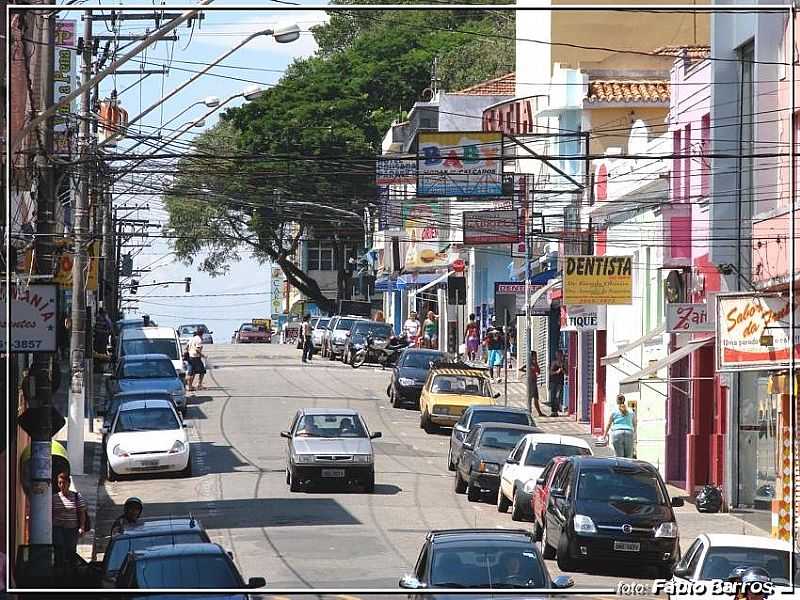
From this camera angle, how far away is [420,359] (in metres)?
48.7

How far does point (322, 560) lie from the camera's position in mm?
23562

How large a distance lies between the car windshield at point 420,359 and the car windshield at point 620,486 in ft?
80.0

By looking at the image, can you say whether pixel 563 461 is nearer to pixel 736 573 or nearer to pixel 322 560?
pixel 322 560

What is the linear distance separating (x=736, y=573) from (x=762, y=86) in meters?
14.8

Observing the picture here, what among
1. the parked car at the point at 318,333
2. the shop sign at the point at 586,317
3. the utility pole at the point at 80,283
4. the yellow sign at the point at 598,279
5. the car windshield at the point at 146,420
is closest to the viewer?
the utility pole at the point at 80,283

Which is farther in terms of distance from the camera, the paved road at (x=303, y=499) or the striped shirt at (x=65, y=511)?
the paved road at (x=303, y=499)

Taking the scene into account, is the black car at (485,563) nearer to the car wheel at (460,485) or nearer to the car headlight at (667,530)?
the car headlight at (667,530)

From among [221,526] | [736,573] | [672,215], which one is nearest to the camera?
[736,573]

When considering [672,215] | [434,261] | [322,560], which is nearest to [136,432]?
[322,560]

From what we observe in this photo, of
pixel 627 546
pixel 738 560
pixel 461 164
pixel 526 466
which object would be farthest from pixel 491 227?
pixel 738 560

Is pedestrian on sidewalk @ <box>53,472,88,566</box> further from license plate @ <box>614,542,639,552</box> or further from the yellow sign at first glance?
the yellow sign

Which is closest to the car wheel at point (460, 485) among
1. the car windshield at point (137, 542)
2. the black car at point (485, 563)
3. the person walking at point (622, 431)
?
the person walking at point (622, 431)

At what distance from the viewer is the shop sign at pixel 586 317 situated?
1750 inches

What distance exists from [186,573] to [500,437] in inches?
679
